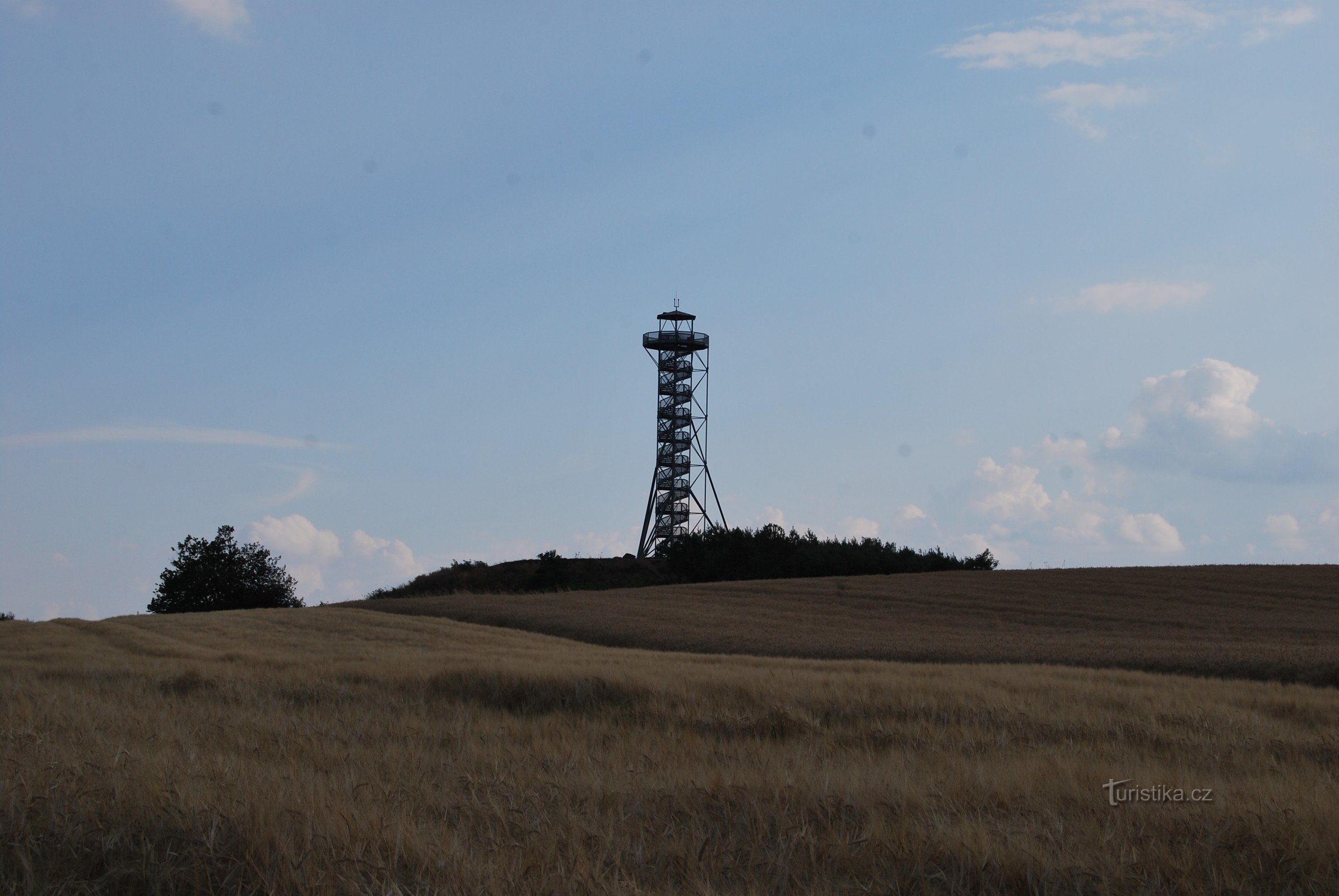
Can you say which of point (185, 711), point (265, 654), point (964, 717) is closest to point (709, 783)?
point (964, 717)

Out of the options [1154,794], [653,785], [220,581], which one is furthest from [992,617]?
[220,581]

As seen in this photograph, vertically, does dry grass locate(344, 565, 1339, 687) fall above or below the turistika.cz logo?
above

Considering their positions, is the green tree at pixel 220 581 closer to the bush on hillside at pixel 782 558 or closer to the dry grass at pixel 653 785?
the bush on hillside at pixel 782 558

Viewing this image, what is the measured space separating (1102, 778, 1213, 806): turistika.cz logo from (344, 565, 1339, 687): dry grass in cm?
1341

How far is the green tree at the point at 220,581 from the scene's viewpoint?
5925 cm

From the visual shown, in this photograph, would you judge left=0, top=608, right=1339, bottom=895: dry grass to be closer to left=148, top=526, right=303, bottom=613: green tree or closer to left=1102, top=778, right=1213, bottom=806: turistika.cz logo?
left=1102, top=778, right=1213, bottom=806: turistika.cz logo

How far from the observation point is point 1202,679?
1602 cm

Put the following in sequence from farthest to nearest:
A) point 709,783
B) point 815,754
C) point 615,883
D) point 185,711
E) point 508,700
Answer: point 508,700 → point 185,711 → point 815,754 → point 709,783 → point 615,883

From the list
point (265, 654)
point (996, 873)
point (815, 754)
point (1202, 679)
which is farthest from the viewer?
point (265, 654)

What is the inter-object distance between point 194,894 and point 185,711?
663 centimetres

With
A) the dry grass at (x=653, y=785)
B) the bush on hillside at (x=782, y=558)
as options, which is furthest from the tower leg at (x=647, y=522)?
the dry grass at (x=653, y=785)

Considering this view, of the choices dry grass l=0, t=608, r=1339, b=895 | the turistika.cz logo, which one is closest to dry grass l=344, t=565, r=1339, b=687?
dry grass l=0, t=608, r=1339, b=895

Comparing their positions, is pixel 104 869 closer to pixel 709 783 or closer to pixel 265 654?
pixel 709 783

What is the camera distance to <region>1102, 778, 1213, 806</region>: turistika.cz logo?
6.45 meters
